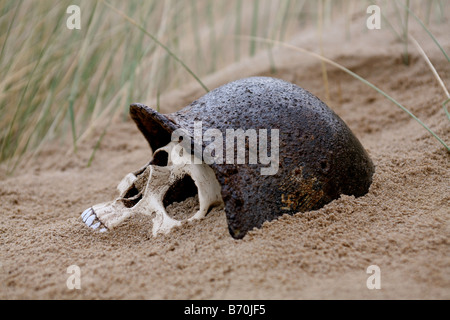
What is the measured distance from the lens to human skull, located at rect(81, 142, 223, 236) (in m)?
1.54

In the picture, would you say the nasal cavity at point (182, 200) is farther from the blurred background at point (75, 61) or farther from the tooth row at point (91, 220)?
the blurred background at point (75, 61)

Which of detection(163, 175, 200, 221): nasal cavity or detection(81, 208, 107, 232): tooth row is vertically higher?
detection(163, 175, 200, 221): nasal cavity

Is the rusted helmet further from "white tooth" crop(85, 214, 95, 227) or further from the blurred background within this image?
the blurred background

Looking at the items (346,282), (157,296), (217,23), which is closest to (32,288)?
(157,296)

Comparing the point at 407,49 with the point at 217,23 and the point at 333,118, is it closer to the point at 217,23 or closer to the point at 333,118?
the point at 333,118

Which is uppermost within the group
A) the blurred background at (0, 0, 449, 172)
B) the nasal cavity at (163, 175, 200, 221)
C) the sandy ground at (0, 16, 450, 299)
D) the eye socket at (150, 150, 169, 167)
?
the blurred background at (0, 0, 449, 172)

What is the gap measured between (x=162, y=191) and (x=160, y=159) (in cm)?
19

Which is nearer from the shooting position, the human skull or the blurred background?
the human skull

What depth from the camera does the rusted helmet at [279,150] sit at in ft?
4.64

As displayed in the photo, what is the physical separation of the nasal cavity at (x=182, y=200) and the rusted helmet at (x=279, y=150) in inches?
10.0

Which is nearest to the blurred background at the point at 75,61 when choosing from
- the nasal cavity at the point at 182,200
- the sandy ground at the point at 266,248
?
the sandy ground at the point at 266,248

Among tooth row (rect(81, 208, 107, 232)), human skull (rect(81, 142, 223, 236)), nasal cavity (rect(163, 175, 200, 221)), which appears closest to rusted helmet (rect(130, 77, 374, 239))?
human skull (rect(81, 142, 223, 236))

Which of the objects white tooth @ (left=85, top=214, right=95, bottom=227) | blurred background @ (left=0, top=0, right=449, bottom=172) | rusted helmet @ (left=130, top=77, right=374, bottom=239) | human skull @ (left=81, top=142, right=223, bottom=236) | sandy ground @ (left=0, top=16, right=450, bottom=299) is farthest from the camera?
blurred background @ (left=0, top=0, right=449, bottom=172)

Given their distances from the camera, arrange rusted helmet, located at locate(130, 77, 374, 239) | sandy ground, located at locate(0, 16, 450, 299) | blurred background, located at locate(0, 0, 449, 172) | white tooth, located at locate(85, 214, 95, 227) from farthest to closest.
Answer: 1. blurred background, located at locate(0, 0, 449, 172)
2. white tooth, located at locate(85, 214, 95, 227)
3. rusted helmet, located at locate(130, 77, 374, 239)
4. sandy ground, located at locate(0, 16, 450, 299)
